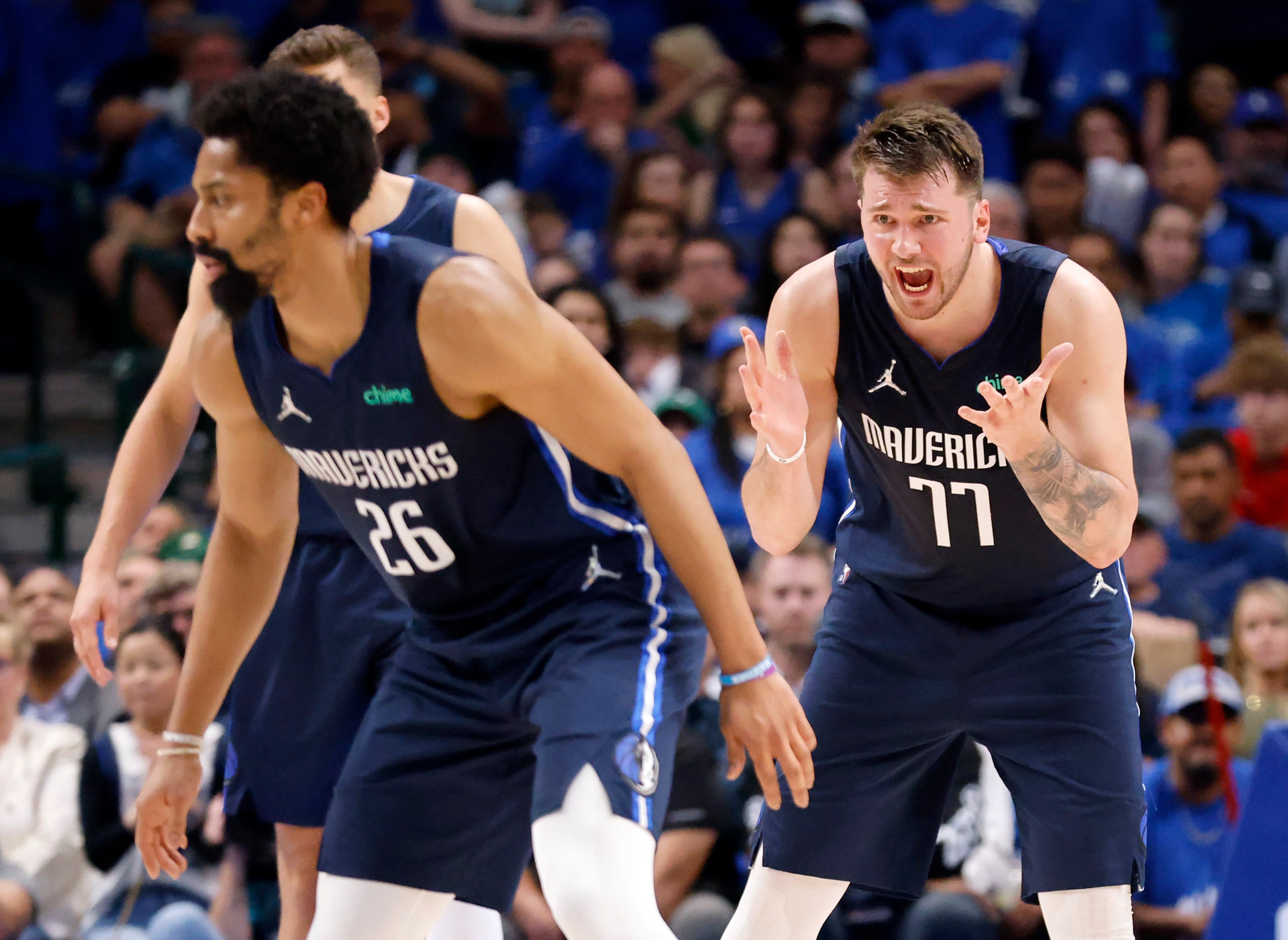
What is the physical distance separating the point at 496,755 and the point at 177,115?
6644 millimetres

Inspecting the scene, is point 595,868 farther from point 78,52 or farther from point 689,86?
point 78,52

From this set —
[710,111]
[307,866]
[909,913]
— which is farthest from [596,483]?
[710,111]

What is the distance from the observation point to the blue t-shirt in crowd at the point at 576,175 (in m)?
8.83

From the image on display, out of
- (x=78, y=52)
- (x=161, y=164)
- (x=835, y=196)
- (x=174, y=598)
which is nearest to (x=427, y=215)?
(x=174, y=598)

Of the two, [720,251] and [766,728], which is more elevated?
[720,251]

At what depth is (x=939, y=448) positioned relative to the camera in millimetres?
3316

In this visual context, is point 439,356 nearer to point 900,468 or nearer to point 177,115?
point 900,468

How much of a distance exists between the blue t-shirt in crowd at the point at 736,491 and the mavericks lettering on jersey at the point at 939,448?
277 cm

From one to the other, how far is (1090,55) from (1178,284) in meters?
1.86

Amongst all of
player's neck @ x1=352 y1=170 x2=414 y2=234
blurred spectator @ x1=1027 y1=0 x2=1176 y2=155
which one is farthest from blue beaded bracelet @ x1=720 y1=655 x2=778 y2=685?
blurred spectator @ x1=1027 y1=0 x2=1176 y2=155

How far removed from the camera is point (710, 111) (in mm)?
9172

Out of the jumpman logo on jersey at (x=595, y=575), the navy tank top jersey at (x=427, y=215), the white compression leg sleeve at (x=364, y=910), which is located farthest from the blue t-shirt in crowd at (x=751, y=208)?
the white compression leg sleeve at (x=364, y=910)

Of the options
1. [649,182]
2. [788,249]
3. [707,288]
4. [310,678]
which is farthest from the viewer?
[649,182]

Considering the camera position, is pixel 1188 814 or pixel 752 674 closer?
pixel 752 674
